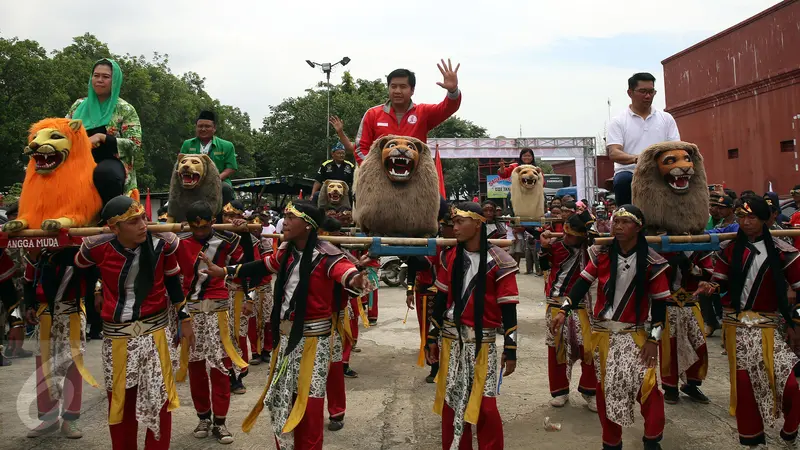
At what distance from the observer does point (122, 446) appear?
4.21 metres

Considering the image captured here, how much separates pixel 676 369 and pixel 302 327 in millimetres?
3985

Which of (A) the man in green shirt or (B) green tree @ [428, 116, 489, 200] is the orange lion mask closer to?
(A) the man in green shirt

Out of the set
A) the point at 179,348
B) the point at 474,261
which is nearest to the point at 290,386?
the point at 474,261

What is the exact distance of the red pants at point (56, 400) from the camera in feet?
17.9

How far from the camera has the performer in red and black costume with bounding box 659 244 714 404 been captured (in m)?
5.88

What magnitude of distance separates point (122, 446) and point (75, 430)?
150 centimetres

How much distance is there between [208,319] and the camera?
5703 millimetres

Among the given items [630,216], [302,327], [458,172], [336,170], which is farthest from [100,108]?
[458,172]

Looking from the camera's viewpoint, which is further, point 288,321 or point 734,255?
point 734,255

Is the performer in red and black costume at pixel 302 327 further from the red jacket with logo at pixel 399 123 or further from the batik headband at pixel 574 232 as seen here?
the batik headband at pixel 574 232

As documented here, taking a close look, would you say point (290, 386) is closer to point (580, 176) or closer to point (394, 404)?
point (394, 404)

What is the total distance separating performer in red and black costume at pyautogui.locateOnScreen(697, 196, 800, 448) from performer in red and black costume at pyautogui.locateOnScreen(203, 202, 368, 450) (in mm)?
3123

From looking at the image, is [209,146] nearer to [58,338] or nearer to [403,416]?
[58,338]

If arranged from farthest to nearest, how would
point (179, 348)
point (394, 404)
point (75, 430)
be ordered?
point (394, 404), point (179, 348), point (75, 430)
